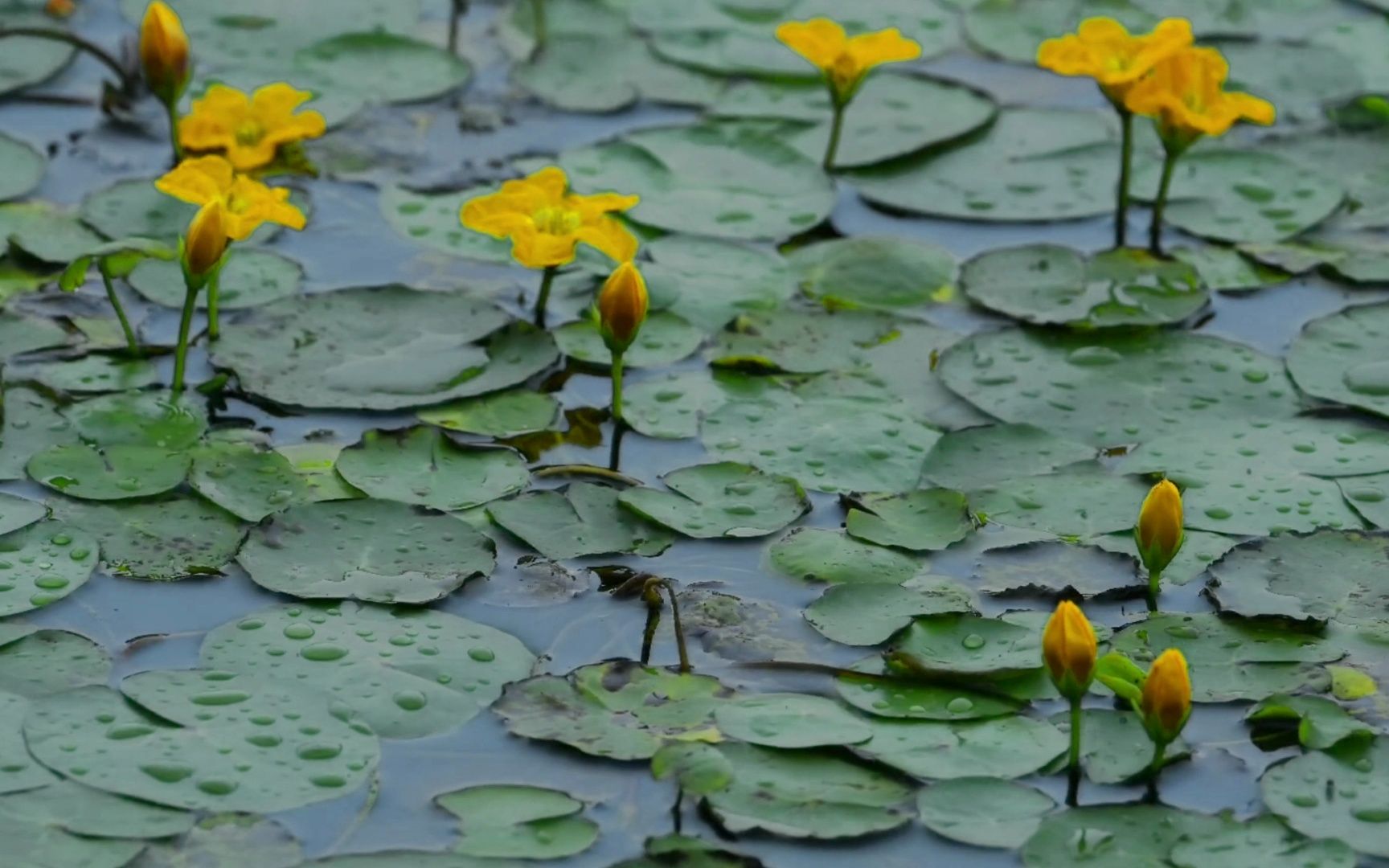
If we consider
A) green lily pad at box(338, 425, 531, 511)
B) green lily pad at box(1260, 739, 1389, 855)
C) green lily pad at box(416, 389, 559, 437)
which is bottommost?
green lily pad at box(1260, 739, 1389, 855)

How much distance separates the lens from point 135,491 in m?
3.14

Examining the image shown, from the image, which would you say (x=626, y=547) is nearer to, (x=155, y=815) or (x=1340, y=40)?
(x=155, y=815)

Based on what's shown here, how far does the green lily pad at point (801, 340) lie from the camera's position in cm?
360

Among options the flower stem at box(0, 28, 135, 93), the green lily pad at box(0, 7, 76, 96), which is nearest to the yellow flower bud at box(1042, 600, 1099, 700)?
the flower stem at box(0, 28, 135, 93)

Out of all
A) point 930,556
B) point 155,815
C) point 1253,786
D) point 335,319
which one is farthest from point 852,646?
point 335,319

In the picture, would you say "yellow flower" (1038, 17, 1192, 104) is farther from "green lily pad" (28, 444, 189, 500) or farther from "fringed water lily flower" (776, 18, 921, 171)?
"green lily pad" (28, 444, 189, 500)

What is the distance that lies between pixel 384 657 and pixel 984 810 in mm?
842

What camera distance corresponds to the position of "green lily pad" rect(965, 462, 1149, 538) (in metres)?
3.16

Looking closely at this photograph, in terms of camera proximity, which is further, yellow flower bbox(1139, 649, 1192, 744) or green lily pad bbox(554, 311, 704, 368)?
green lily pad bbox(554, 311, 704, 368)

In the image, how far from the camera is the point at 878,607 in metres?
2.95

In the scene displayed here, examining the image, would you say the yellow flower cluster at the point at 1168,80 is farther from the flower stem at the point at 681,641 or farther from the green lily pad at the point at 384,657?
the green lily pad at the point at 384,657

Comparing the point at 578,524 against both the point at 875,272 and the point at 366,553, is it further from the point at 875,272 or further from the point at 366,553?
the point at 875,272

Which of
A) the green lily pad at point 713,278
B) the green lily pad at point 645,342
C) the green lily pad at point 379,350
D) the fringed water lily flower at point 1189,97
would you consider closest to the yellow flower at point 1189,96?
the fringed water lily flower at point 1189,97

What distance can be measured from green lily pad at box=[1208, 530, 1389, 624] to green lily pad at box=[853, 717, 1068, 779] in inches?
17.3
